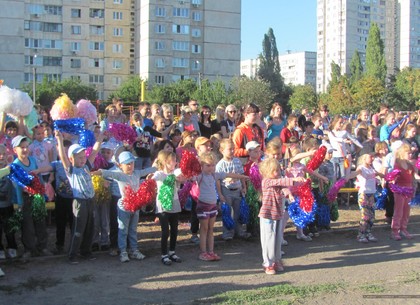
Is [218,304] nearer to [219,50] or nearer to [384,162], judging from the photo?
Answer: [384,162]

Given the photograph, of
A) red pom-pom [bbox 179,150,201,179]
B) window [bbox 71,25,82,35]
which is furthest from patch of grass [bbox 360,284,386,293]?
window [bbox 71,25,82,35]

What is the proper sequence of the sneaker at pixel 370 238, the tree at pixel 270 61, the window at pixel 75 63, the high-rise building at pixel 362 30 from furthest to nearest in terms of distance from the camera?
1. the high-rise building at pixel 362 30
2. the tree at pixel 270 61
3. the window at pixel 75 63
4. the sneaker at pixel 370 238

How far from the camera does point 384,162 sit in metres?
9.38

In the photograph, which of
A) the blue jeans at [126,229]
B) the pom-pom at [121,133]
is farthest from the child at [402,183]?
the pom-pom at [121,133]

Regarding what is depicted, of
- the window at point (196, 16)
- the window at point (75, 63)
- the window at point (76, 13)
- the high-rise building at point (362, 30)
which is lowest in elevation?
the window at point (75, 63)

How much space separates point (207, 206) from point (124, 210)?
1.12 metres

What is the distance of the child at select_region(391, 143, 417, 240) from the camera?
28.7 feet

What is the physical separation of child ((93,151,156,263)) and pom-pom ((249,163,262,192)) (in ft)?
5.60

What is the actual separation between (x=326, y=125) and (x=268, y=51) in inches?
3328

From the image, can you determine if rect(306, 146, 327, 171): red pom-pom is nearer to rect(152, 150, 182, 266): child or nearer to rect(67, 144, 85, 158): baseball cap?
rect(152, 150, 182, 266): child

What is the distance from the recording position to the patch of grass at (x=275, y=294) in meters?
5.66

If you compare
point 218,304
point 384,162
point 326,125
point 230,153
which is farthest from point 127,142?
point 326,125

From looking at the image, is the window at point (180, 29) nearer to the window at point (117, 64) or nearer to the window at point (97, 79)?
the window at point (117, 64)

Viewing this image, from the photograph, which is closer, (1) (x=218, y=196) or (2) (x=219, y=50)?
(1) (x=218, y=196)
